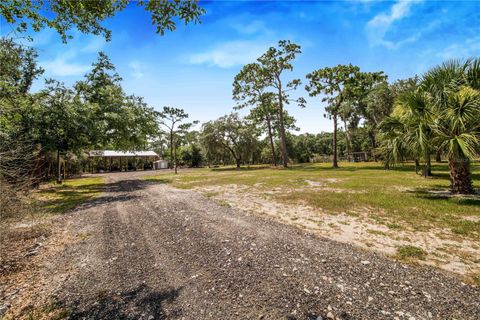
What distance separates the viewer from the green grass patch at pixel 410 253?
4.00m

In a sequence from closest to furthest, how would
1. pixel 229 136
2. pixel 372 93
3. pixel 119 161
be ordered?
pixel 372 93
pixel 229 136
pixel 119 161

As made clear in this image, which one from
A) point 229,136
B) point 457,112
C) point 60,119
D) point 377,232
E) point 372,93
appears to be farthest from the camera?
point 229,136

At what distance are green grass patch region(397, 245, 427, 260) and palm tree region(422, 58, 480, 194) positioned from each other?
507cm

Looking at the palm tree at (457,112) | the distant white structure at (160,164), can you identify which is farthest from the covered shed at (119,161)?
the palm tree at (457,112)

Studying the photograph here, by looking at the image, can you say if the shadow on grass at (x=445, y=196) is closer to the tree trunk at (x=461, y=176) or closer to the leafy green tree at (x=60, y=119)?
the tree trunk at (x=461, y=176)

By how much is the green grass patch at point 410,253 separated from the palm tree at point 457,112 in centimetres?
507

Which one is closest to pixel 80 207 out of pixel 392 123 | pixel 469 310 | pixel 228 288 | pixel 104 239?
pixel 104 239

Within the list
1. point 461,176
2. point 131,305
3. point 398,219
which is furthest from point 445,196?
point 131,305

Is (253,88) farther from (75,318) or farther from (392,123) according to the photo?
(75,318)

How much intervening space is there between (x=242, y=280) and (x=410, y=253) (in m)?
3.38

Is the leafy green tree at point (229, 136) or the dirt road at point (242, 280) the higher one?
the leafy green tree at point (229, 136)

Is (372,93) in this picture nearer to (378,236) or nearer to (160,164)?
(378,236)

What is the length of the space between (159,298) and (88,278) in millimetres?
1659

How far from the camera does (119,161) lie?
4841cm
